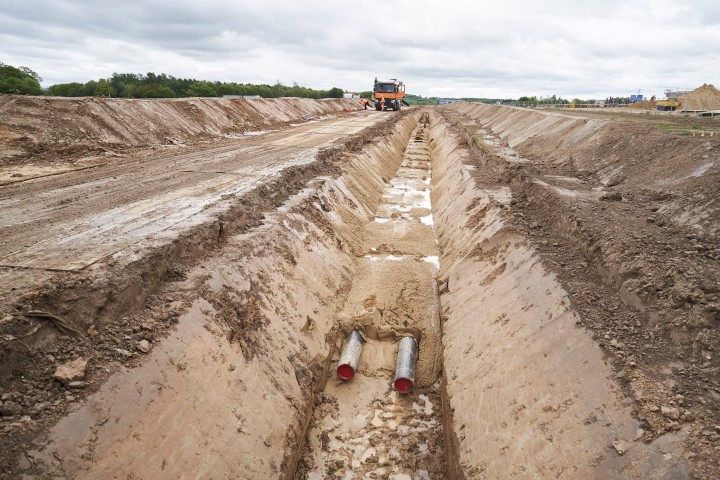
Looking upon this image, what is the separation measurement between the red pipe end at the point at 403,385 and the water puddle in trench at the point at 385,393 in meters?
0.10

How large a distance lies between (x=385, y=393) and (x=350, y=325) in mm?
1591

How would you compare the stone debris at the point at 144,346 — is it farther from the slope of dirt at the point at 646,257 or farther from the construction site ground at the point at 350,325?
the slope of dirt at the point at 646,257

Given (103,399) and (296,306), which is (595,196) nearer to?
(296,306)

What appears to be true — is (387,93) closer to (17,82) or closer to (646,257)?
(17,82)

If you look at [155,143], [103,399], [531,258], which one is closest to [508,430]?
[531,258]

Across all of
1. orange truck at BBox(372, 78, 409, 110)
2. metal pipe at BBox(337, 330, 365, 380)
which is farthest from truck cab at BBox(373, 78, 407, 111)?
metal pipe at BBox(337, 330, 365, 380)

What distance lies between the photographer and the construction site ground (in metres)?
3.93

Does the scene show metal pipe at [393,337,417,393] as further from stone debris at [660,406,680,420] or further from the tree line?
the tree line

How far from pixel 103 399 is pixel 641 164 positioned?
1195 cm

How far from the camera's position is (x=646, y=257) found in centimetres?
589

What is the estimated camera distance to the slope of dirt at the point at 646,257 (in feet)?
13.0

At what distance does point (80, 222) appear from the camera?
723 centimetres

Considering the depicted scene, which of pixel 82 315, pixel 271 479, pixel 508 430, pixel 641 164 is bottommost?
pixel 271 479

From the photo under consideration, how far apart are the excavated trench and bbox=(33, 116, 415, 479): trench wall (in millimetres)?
17
